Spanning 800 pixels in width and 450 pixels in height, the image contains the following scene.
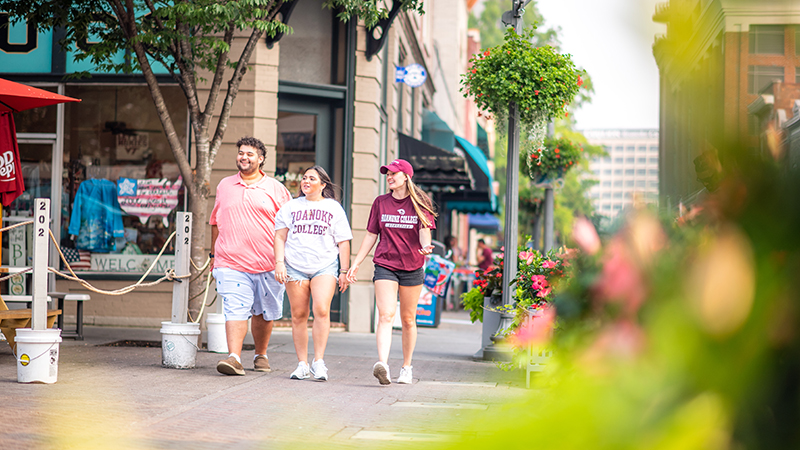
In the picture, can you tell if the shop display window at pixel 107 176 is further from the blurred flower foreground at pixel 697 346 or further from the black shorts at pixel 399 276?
the blurred flower foreground at pixel 697 346

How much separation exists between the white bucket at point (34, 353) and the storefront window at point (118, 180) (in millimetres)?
5761

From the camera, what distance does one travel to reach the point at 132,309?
11484mm

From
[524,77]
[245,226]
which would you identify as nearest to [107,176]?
[245,226]

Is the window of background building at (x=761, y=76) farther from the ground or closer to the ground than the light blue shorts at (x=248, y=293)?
farther from the ground

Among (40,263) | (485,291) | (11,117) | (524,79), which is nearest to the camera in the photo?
(40,263)

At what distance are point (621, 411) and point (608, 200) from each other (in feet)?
0.73

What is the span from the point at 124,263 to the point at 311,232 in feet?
18.7

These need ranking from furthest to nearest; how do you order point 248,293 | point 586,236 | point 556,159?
point 556,159, point 248,293, point 586,236

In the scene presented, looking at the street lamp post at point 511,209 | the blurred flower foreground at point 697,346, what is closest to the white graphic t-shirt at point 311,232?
the street lamp post at point 511,209

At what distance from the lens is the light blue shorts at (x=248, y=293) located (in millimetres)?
7109

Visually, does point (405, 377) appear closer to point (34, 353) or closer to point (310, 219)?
point (310, 219)

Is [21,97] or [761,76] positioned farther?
[21,97]

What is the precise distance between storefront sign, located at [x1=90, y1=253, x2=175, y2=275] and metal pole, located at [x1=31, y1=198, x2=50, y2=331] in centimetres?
547

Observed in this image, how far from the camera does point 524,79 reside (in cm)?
908
